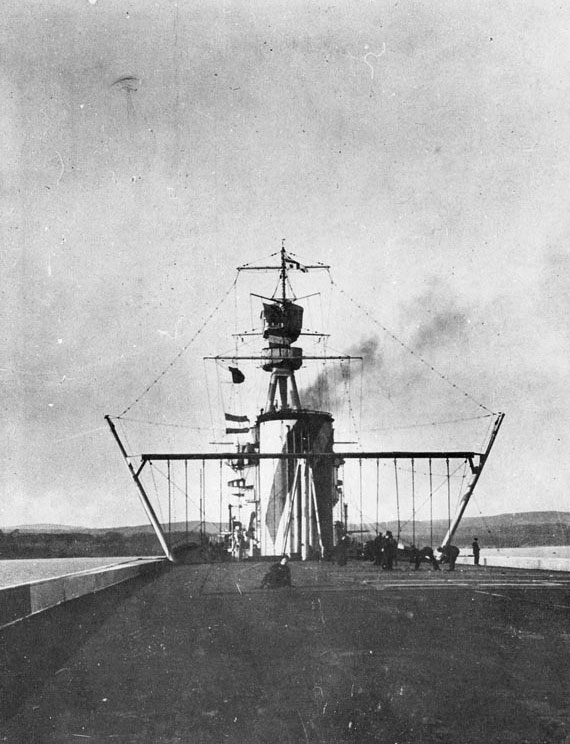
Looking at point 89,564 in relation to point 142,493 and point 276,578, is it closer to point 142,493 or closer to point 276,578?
point 142,493

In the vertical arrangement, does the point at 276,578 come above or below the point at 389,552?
above

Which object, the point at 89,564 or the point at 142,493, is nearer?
the point at 142,493

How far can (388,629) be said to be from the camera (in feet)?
41.2

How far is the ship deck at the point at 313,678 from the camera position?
253 inches

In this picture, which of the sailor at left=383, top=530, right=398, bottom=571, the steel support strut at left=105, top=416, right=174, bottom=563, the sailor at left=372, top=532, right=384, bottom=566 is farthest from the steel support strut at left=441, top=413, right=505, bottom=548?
the steel support strut at left=105, top=416, right=174, bottom=563

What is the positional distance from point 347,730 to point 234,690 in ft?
6.00

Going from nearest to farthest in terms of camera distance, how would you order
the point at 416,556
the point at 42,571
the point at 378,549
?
1. the point at 416,556
2. the point at 378,549
3. the point at 42,571

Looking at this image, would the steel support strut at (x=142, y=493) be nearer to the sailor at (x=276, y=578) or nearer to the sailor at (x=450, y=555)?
the sailor at (x=450, y=555)

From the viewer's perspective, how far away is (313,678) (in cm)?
838

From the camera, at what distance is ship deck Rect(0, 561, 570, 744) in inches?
253

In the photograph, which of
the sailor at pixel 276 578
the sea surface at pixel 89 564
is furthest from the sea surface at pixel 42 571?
the sailor at pixel 276 578

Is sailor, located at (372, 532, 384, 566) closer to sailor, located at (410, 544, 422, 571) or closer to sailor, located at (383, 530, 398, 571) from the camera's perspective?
sailor, located at (410, 544, 422, 571)

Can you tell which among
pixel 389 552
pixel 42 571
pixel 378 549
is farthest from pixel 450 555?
pixel 42 571

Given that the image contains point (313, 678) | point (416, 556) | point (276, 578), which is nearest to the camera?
point (313, 678)
